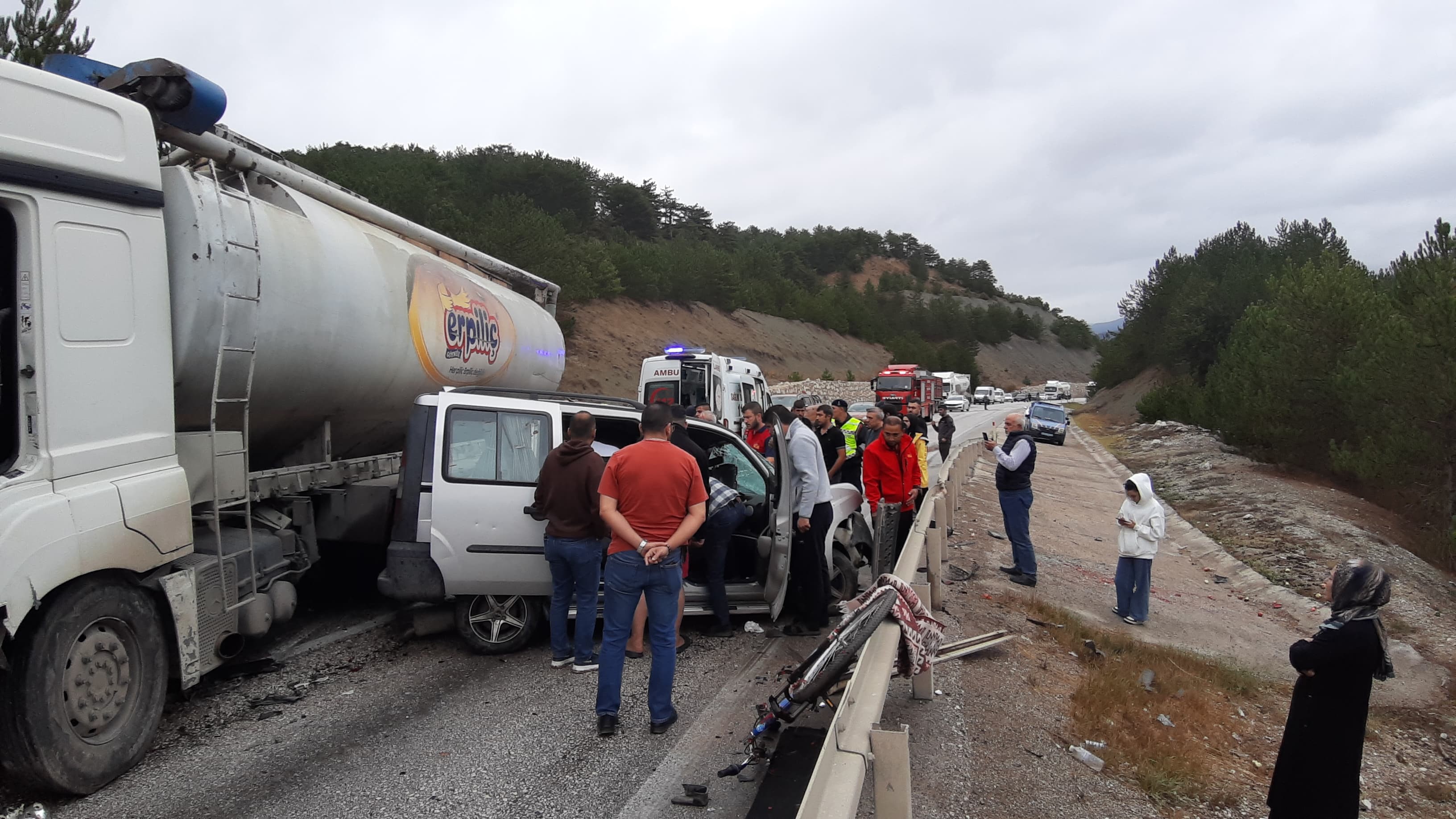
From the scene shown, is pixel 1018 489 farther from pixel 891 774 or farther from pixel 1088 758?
pixel 891 774

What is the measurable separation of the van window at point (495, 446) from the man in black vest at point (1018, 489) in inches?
185

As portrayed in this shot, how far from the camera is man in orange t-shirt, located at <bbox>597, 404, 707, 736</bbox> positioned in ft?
14.6

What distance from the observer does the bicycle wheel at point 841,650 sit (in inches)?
151

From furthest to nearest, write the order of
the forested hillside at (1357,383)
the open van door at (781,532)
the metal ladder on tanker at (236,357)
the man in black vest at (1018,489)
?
the forested hillside at (1357,383)
the man in black vest at (1018,489)
the open van door at (781,532)
the metal ladder on tanker at (236,357)

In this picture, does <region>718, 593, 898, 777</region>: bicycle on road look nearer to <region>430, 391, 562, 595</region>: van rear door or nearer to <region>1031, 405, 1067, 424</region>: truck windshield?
<region>430, 391, 562, 595</region>: van rear door

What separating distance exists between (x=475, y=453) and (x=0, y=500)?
Answer: 258 cm

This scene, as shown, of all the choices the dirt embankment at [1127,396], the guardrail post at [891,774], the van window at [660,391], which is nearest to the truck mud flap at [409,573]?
the guardrail post at [891,774]

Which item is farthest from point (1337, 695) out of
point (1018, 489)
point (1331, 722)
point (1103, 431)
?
point (1103, 431)

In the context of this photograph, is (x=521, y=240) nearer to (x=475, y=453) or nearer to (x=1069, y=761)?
(x=475, y=453)

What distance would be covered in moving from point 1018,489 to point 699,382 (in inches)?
318

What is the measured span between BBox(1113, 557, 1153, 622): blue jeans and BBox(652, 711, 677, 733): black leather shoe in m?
5.45

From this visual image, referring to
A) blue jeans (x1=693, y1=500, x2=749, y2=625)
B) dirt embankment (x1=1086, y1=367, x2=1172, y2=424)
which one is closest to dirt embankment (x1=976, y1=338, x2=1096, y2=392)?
dirt embankment (x1=1086, y1=367, x2=1172, y2=424)

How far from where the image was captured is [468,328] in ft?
26.6

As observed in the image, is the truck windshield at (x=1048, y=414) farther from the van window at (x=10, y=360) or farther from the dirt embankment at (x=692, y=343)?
the van window at (x=10, y=360)
